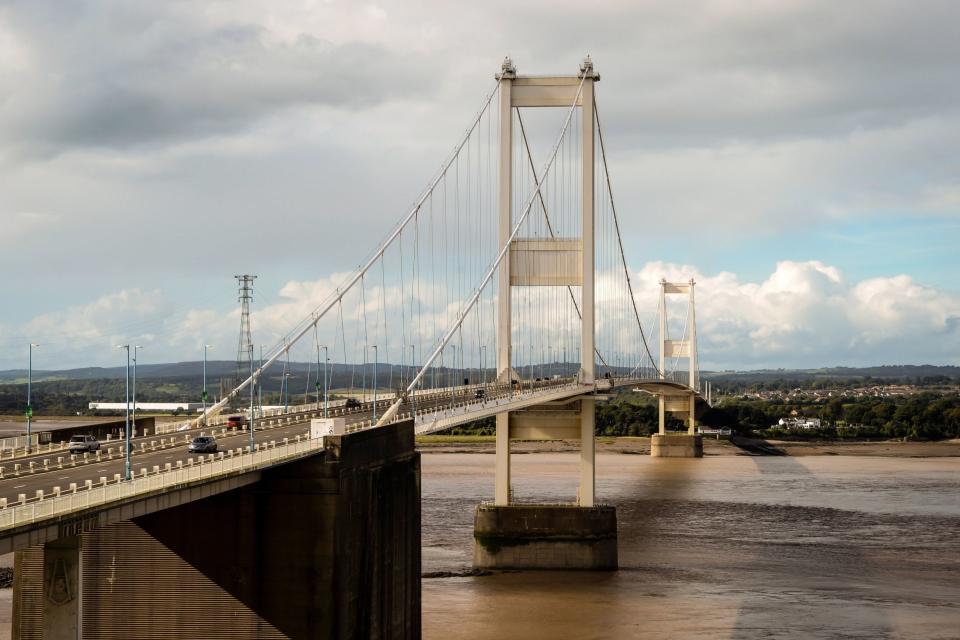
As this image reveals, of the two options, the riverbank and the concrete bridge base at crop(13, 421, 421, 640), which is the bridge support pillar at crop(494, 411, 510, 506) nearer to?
the concrete bridge base at crop(13, 421, 421, 640)

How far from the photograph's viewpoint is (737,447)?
419 ft

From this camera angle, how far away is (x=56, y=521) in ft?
67.5

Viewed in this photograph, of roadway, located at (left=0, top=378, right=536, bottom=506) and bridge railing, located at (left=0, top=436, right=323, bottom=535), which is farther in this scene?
roadway, located at (left=0, top=378, right=536, bottom=506)

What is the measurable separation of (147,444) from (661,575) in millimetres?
19481

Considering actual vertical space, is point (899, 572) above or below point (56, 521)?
below

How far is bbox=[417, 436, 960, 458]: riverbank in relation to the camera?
118375mm

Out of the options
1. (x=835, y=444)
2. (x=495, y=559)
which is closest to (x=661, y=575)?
(x=495, y=559)

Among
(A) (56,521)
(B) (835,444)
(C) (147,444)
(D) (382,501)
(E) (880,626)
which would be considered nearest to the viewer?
(A) (56,521)

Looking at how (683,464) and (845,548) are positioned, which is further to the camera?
(683,464)

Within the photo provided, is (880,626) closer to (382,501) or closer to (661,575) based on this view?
(661,575)

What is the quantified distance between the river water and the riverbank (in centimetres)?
3107

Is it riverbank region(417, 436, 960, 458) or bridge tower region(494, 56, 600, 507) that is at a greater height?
bridge tower region(494, 56, 600, 507)

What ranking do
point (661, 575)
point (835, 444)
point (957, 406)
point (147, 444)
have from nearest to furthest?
point (147, 444) < point (661, 575) < point (835, 444) < point (957, 406)

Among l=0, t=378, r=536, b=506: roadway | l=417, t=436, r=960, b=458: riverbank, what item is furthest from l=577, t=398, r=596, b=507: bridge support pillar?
l=417, t=436, r=960, b=458: riverbank
